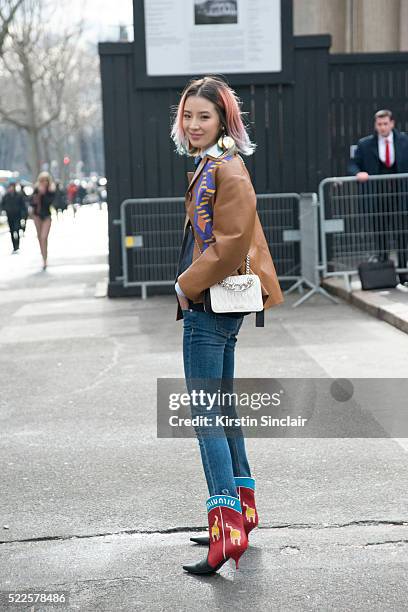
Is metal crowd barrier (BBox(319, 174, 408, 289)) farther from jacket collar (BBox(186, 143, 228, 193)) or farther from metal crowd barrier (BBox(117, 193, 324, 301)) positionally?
jacket collar (BBox(186, 143, 228, 193))

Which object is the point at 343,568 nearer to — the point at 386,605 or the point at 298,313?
the point at 386,605

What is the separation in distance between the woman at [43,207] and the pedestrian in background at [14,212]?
256 inches

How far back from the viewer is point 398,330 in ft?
34.2

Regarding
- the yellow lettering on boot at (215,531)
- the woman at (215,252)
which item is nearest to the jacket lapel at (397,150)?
the woman at (215,252)

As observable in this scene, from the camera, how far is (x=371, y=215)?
13.1 m

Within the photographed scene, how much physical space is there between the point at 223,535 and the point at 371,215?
9.20m

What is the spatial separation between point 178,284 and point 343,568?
1266mm

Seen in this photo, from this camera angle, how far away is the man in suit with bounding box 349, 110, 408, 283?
1309 centimetres

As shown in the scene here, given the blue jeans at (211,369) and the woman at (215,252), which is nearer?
the woman at (215,252)

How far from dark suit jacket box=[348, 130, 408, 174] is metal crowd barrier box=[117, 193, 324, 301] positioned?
3.56 feet

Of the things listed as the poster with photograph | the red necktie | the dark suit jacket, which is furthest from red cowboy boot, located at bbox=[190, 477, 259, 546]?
the poster with photograph

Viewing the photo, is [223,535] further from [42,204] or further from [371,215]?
[42,204]

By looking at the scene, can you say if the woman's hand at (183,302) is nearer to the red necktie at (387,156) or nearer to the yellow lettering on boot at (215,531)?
the yellow lettering on boot at (215,531)

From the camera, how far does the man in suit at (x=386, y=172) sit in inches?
515
